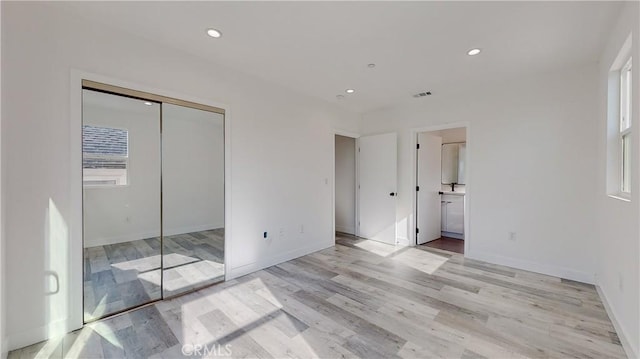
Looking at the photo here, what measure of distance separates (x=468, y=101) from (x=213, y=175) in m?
3.71

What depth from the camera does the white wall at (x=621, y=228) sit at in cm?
170

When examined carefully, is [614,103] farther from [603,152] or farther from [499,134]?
[499,134]

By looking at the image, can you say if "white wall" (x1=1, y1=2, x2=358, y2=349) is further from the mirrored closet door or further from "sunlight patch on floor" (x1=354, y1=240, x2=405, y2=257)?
"sunlight patch on floor" (x1=354, y1=240, x2=405, y2=257)

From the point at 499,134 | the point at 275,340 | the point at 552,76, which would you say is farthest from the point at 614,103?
the point at 275,340

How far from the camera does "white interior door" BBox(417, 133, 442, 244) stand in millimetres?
4566

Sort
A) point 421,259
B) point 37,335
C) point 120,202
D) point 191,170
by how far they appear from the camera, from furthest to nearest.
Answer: point 421,259
point 191,170
point 120,202
point 37,335

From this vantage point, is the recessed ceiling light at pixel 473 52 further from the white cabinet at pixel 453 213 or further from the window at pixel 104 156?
the window at pixel 104 156

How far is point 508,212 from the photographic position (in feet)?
11.5

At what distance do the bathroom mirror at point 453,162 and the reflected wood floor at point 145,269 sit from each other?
4.69 m

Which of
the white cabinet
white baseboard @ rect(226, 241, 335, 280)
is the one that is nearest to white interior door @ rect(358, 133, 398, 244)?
white baseboard @ rect(226, 241, 335, 280)

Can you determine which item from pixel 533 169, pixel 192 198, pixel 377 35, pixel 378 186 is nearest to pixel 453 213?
pixel 378 186

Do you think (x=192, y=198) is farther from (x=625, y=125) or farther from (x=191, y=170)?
(x=625, y=125)

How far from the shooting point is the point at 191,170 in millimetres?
2939

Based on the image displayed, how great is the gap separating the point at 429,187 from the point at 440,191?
0.47 m
